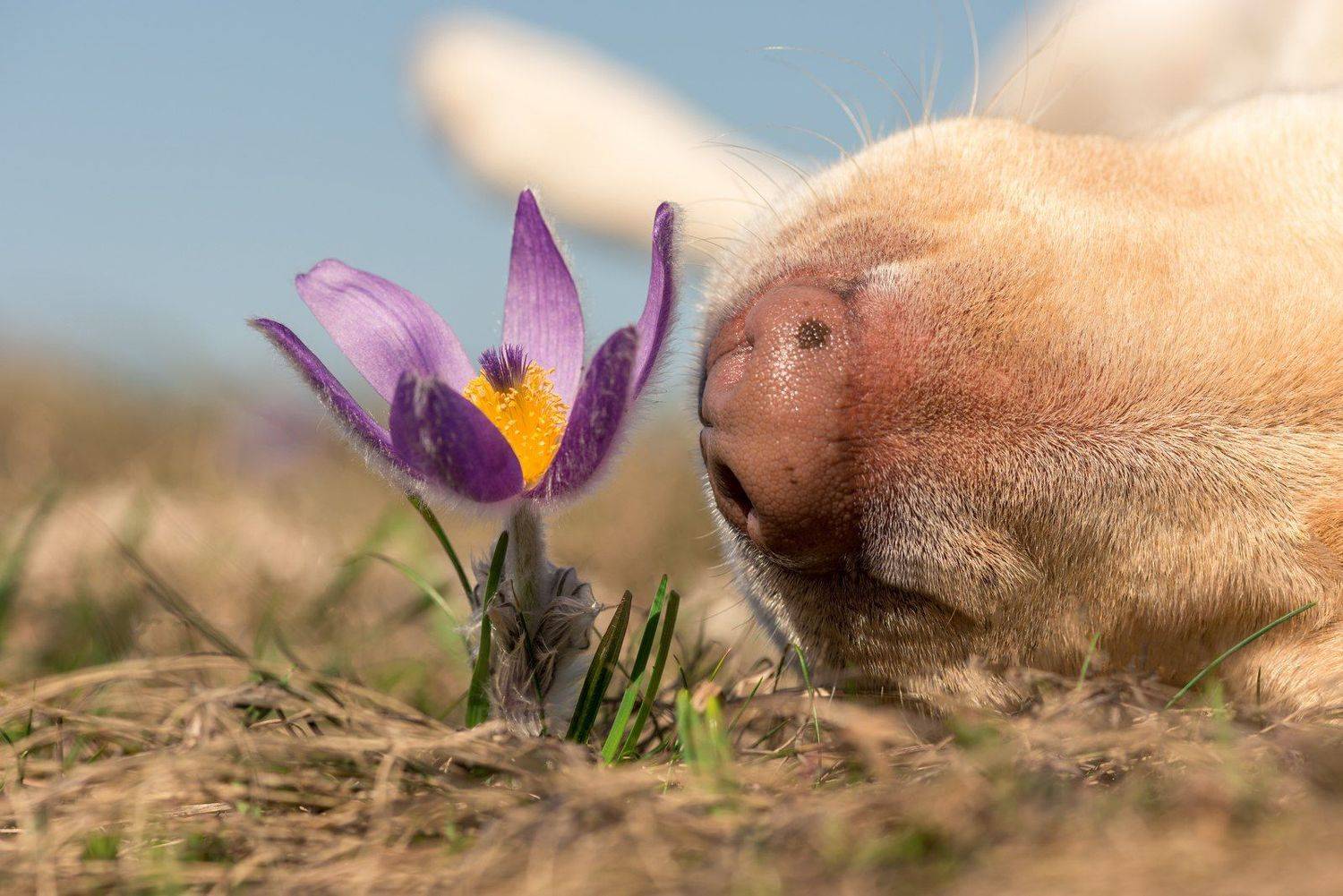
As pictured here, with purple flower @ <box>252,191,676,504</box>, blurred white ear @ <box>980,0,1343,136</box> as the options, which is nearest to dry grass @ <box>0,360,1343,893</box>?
purple flower @ <box>252,191,676,504</box>

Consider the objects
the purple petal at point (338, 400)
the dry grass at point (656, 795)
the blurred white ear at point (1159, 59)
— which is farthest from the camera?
the blurred white ear at point (1159, 59)

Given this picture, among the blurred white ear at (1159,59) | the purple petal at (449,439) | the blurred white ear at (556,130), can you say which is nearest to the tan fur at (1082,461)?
the purple petal at (449,439)

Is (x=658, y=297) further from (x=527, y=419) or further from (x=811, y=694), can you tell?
(x=811, y=694)

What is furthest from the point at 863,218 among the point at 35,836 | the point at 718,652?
the point at 35,836

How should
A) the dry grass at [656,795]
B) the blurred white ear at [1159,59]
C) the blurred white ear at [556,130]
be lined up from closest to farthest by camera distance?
the dry grass at [656,795], the blurred white ear at [1159,59], the blurred white ear at [556,130]

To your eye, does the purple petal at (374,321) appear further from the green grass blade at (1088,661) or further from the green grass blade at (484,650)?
the green grass blade at (1088,661)

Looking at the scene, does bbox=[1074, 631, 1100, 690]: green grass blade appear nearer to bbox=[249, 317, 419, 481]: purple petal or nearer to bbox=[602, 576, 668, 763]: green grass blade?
bbox=[602, 576, 668, 763]: green grass blade

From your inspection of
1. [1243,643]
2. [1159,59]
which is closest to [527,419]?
[1243,643]
